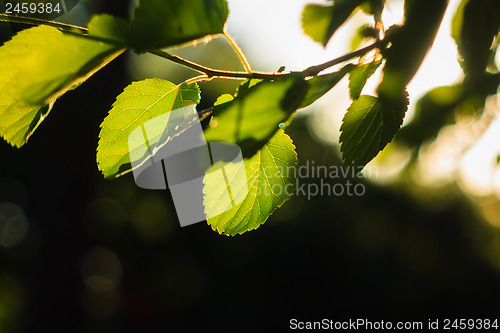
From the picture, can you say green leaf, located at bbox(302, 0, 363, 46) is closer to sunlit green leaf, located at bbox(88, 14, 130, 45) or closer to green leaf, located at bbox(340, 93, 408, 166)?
green leaf, located at bbox(340, 93, 408, 166)

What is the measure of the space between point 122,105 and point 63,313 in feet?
34.6

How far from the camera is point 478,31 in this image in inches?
19.1

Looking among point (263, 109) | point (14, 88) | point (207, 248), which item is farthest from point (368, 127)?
point (207, 248)

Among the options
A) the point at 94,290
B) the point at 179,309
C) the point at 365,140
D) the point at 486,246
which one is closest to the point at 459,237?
the point at 486,246

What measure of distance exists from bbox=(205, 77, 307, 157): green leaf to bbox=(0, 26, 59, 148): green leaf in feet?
0.87

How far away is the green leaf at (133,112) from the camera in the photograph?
20.9 inches

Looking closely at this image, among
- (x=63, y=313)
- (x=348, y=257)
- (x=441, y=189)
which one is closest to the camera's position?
(x=63, y=313)

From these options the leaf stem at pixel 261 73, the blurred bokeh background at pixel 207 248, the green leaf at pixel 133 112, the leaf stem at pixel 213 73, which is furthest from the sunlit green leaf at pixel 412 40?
the blurred bokeh background at pixel 207 248

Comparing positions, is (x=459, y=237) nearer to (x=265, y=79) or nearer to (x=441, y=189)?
(x=441, y=189)

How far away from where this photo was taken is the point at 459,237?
13273mm

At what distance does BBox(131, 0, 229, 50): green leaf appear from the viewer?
1.11ft

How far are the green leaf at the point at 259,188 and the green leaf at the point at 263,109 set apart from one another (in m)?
0.13

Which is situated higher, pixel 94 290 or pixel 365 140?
pixel 365 140

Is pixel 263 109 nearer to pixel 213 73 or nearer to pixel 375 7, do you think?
pixel 213 73
